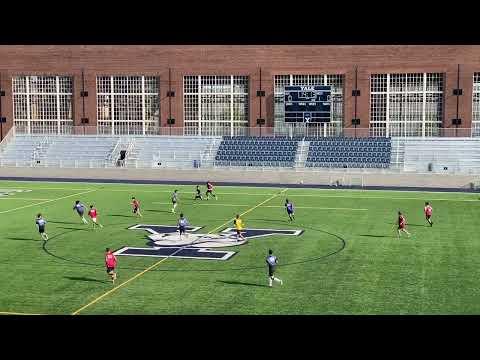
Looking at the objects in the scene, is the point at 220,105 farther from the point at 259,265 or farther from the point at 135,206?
the point at 259,265

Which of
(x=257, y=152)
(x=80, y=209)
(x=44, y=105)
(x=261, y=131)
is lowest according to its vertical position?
(x=80, y=209)

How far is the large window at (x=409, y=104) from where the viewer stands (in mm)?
71875

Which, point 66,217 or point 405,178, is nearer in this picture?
point 66,217

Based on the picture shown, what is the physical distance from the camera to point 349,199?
168 ft

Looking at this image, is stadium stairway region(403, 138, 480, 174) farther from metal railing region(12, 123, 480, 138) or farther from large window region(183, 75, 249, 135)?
large window region(183, 75, 249, 135)

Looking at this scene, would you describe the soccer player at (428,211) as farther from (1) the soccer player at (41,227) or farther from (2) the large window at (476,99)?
(2) the large window at (476,99)

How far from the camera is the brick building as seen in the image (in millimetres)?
71688

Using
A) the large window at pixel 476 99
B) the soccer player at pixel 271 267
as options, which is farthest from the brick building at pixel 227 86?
the soccer player at pixel 271 267

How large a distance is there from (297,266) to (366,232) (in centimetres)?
984

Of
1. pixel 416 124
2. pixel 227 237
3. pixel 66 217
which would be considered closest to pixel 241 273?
pixel 227 237

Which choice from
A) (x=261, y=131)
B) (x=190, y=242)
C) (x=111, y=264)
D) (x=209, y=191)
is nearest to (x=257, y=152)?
(x=261, y=131)

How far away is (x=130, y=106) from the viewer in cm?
7800

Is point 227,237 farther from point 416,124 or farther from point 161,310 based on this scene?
point 416,124

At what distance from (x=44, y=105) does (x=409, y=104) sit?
146 feet
